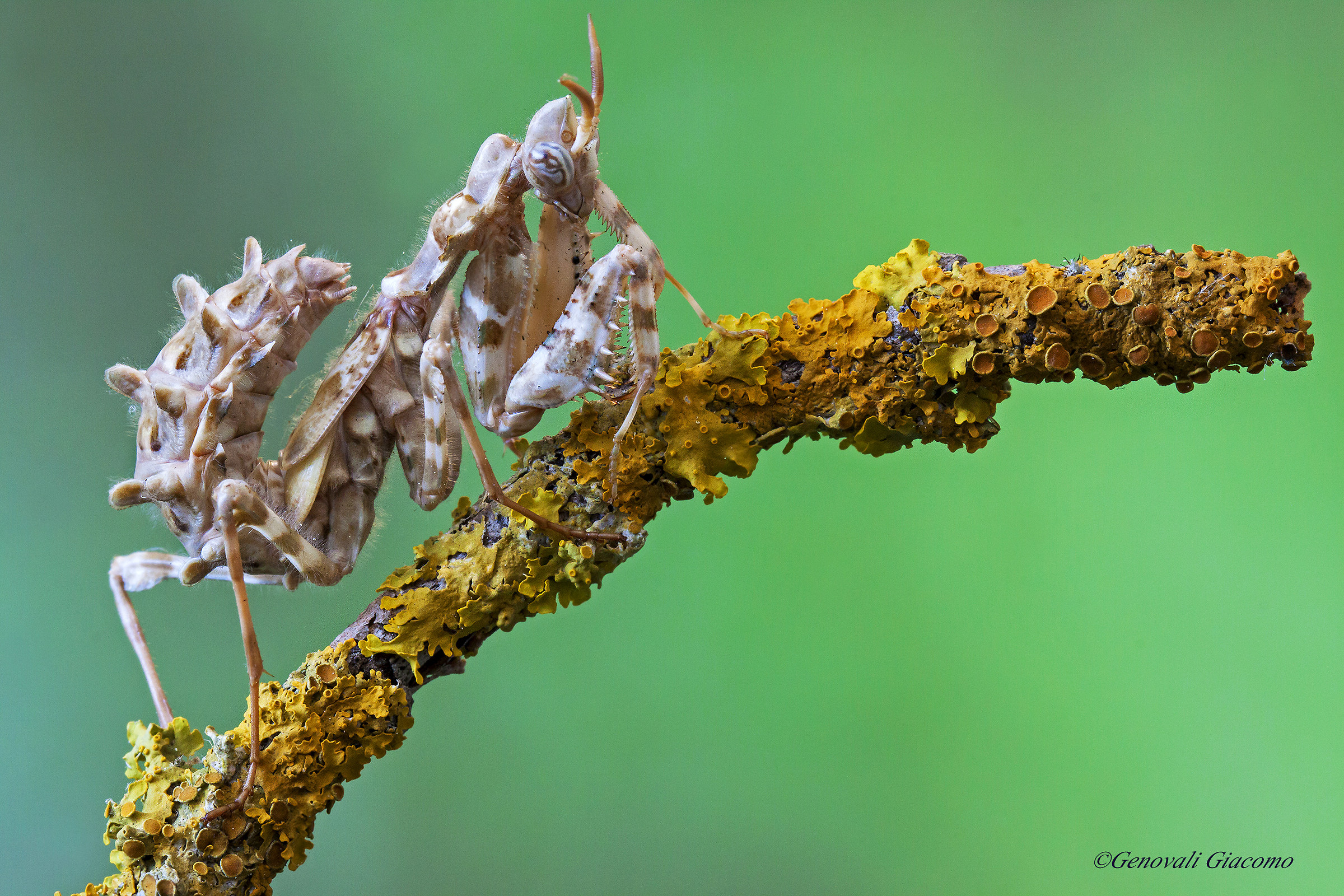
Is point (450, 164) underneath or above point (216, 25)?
underneath

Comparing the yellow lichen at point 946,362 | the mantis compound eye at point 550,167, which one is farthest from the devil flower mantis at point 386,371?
the yellow lichen at point 946,362

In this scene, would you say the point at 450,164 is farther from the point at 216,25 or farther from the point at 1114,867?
the point at 1114,867

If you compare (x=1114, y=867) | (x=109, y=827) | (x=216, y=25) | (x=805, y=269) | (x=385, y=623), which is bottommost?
(x=1114, y=867)

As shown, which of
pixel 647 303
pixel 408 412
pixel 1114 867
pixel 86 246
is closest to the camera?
pixel 647 303

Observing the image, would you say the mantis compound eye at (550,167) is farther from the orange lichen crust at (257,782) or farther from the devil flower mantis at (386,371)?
the orange lichen crust at (257,782)

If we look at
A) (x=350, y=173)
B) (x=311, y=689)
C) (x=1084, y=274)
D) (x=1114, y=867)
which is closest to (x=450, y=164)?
(x=350, y=173)

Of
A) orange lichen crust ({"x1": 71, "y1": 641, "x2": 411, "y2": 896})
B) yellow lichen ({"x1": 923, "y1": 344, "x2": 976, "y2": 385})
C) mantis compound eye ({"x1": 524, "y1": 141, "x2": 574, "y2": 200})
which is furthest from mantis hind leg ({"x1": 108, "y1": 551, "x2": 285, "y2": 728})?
yellow lichen ({"x1": 923, "y1": 344, "x2": 976, "y2": 385})
